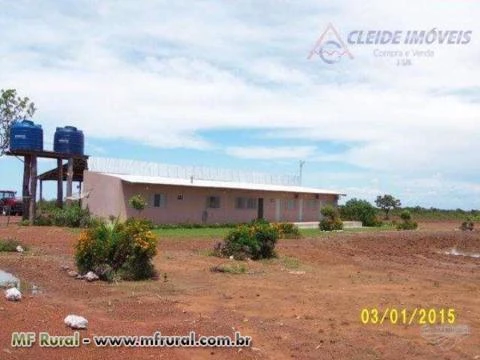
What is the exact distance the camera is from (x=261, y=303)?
1030 centimetres

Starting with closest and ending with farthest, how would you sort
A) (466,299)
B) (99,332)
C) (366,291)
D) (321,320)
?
(99,332), (321,320), (466,299), (366,291)

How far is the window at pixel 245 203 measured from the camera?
3778 cm

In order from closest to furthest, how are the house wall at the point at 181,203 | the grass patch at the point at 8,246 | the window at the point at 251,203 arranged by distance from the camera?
1. the grass patch at the point at 8,246
2. the house wall at the point at 181,203
3. the window at the point at 251,203

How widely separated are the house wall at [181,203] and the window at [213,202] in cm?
19

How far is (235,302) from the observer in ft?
34.0

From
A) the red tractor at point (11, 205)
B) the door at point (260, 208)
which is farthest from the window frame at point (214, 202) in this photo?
the red tractor at point (11, 205)

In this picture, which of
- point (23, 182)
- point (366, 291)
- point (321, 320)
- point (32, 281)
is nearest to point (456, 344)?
point (321, 320)

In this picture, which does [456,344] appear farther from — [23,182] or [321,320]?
[23,182]

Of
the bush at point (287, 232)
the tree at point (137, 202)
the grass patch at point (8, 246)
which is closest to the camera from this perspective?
the grass patch at point (8, 246)

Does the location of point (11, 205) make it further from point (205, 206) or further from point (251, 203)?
point (251, 203)

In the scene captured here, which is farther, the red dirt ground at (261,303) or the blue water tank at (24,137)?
the blue water tank at (24,137)

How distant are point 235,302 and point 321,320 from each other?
6.12 ft

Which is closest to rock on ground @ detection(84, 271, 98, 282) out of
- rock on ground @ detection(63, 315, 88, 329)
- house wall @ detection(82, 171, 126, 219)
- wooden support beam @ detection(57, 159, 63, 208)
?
rock on ground @ detection(63, 315, 88, 329)

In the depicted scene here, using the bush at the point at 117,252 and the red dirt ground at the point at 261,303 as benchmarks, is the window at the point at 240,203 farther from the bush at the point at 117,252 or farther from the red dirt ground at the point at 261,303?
the bush at the point at 117,252
